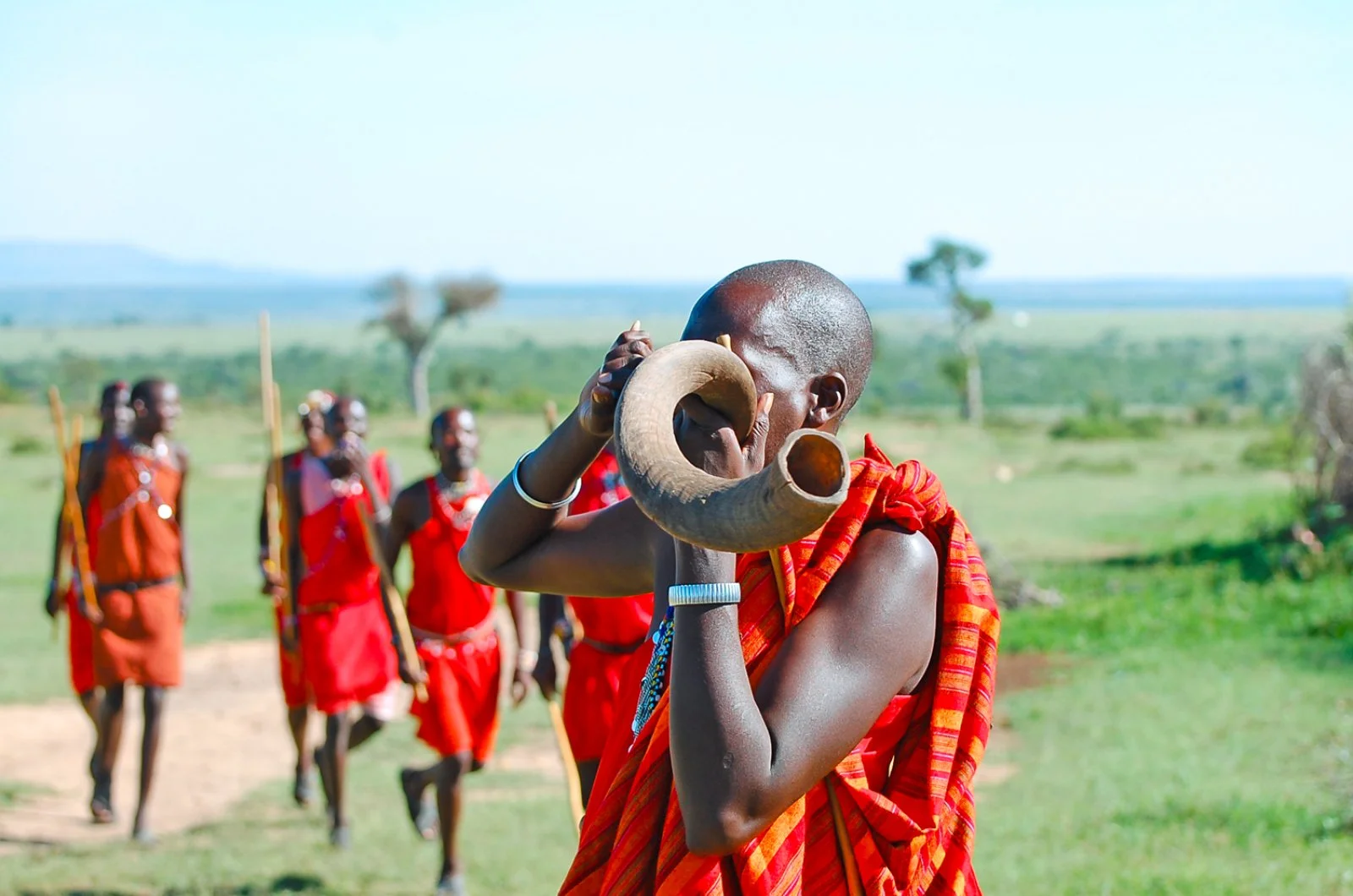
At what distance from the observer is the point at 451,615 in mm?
6586

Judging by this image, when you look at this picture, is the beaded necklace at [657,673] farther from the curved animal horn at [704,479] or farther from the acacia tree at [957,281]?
the acacia tree at [957,281]

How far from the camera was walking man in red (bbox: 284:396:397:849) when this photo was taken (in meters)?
7.12

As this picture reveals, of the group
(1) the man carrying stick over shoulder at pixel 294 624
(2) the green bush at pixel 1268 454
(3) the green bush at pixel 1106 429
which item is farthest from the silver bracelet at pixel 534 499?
(3) the green bush at pixel 1106 429

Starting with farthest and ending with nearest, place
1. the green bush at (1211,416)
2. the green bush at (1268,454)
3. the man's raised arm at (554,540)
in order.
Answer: the green bush at (1211,416) → the green bush at (1268,454) → the man's raised arm at (554,540)

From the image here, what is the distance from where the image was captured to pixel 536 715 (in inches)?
386

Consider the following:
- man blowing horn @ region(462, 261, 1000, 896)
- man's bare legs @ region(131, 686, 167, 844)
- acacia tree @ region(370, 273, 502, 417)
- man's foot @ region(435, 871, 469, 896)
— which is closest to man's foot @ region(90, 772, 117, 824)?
man's bare legs @ region(131, 686, 167, 844)

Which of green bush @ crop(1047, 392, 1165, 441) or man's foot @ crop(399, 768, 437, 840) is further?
green bush @ crop(1047, 392, 1165, 441)

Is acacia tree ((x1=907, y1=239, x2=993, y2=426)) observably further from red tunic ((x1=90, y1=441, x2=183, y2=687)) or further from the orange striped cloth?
the orange striped cloth

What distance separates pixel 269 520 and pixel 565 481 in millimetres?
5617

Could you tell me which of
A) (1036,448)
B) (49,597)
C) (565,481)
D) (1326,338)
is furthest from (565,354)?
(565,481)

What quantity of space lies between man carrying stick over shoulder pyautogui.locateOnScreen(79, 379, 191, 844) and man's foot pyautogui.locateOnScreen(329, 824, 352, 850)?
1.05m

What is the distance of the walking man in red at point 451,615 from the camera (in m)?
6.45

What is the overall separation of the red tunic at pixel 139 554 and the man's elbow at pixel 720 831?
5926mm

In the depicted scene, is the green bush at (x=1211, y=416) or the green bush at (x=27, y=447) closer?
the green bush at (x=27, y=447)
